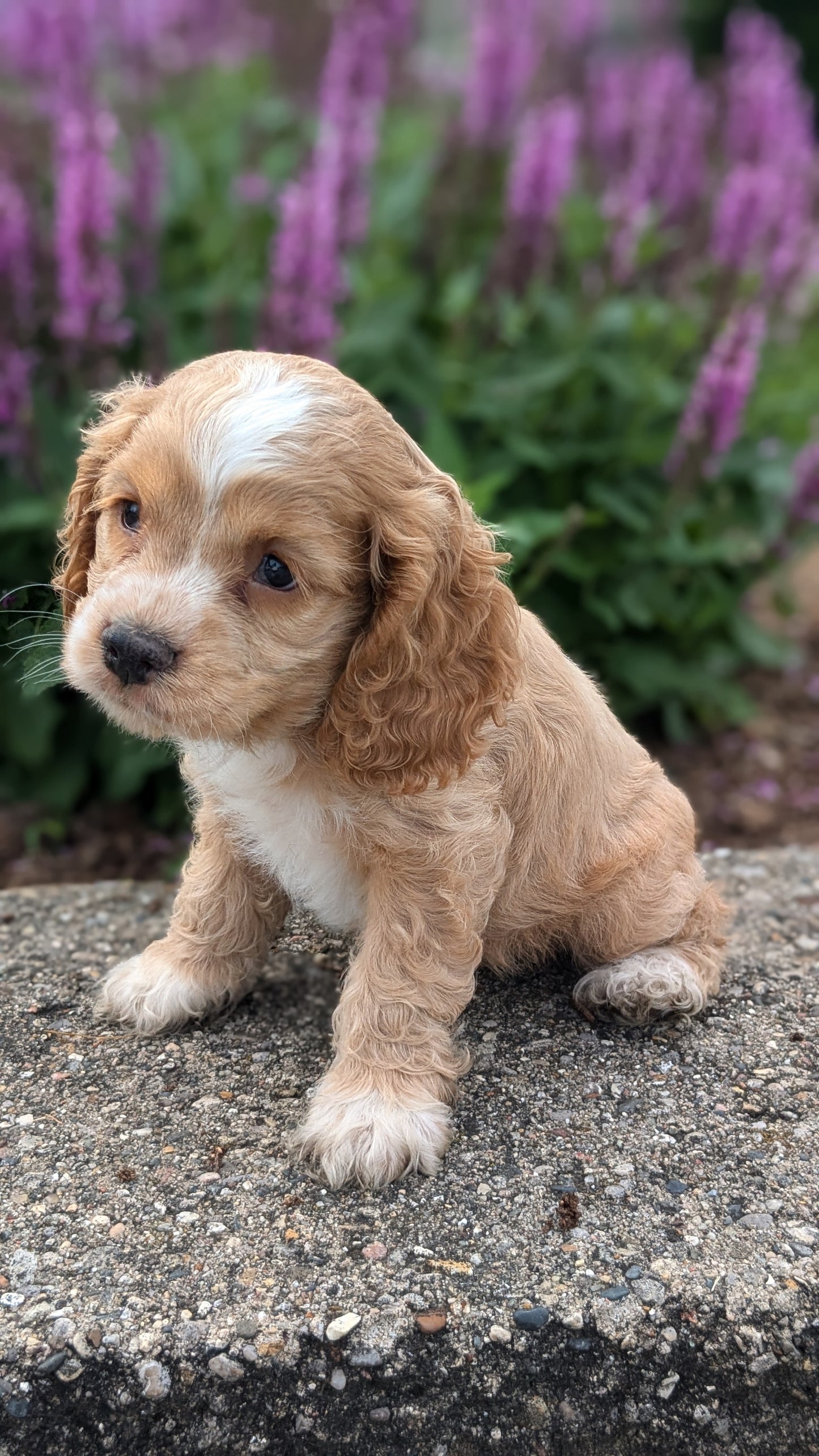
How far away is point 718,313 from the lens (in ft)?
23.2

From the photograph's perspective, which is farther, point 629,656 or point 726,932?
point 629,656

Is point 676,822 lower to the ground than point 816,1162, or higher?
higher

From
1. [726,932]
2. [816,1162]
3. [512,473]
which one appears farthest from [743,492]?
[816,1162]

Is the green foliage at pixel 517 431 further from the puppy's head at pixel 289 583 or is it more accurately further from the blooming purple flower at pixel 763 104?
the puppy's head at pixel 289 583

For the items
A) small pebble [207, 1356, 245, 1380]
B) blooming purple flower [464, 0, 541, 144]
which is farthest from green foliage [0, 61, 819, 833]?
small pebble [207, 1356, 245, 1380]

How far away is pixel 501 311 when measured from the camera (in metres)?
7.12

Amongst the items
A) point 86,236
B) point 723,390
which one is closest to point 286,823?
point 86,236

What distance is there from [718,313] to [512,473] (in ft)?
5.17

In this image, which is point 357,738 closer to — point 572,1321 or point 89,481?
point 89,481

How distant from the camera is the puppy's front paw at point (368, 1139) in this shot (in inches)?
130

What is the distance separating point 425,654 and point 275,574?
40 centimetres

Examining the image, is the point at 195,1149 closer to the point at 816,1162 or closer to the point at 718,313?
the point at 816,1162

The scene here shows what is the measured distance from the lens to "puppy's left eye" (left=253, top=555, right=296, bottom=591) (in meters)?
2.88

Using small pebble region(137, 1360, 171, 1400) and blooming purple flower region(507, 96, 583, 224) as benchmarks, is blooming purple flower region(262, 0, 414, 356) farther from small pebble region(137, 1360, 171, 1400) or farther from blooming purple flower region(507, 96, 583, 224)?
small pebble region(137, 1360, 171, 1400)
